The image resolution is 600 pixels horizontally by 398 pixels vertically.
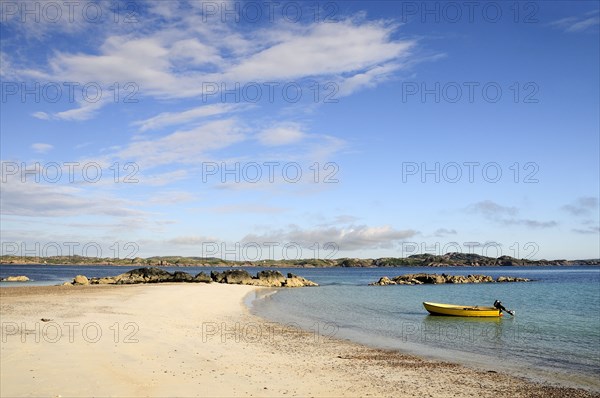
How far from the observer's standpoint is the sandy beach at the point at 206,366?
14008 millimetres

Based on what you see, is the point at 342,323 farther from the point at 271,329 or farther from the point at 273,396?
the point at 273,396

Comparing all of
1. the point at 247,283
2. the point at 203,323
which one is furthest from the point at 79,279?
the point at 203,323

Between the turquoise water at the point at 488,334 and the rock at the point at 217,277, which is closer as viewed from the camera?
the turquoise water at the point at 488,334

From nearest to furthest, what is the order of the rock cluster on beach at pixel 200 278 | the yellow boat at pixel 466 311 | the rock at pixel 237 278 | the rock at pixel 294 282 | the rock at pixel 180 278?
the yellow boat at pixel 466 311 → the rock cluster on beach at pixel 200 278 → the rock at pixel 180 278 → the rock at pixel 237 278 → the rock at pixel 294 282

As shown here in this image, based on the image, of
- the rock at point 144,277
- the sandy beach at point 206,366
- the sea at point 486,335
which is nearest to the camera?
the sandy beach at point 206,366

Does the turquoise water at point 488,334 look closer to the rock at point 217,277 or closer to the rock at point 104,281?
the rock at point 104,281

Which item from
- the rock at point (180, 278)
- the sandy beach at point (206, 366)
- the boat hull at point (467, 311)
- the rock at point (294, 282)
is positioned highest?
the sandy beach at point (206, 366)

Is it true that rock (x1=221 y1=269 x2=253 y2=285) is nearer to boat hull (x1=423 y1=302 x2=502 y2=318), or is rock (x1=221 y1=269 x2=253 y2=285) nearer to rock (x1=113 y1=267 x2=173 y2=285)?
rock (x1=113 y1=267 x2=173 y2=285)

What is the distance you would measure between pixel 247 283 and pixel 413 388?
75.2 m

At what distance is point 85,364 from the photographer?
16.1m

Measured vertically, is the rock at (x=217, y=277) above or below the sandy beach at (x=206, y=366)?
below

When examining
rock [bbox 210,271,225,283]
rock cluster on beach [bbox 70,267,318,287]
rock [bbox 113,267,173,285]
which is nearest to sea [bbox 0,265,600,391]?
rock cluster on beach [bbox 70,267,318,287]

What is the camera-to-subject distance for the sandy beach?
14008 millimetres

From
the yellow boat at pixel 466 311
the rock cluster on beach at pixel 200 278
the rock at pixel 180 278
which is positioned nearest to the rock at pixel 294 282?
the rock cluster on beach at pixel 200 278
